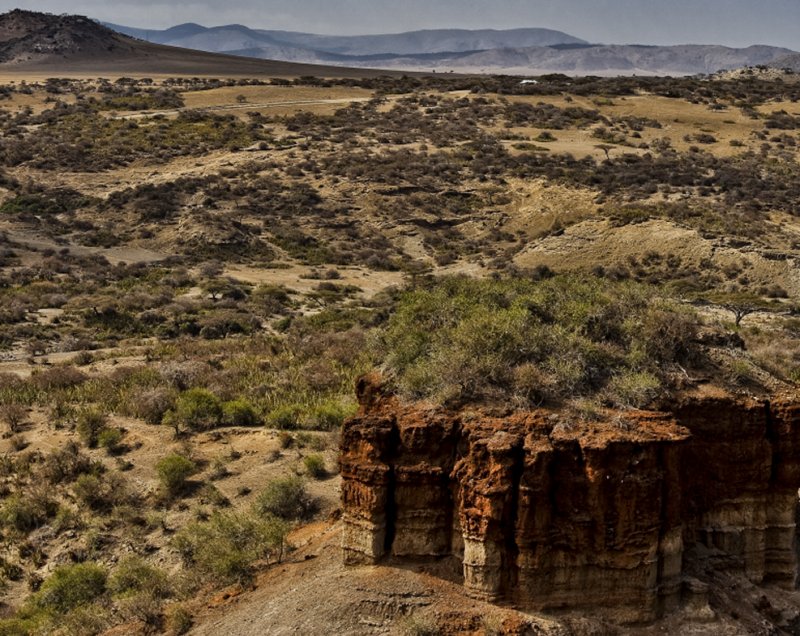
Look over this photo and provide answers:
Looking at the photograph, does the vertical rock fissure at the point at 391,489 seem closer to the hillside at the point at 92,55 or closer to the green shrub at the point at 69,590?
the green shrub at the point at 69,590

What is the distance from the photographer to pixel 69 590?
12.5 m

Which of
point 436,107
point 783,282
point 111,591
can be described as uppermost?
point 436,107

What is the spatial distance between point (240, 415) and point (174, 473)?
12.0 ft

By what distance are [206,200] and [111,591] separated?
40954mm

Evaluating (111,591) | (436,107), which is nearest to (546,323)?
(111,591)

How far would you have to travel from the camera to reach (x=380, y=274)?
42.9m

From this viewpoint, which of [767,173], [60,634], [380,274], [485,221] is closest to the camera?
[60,634]

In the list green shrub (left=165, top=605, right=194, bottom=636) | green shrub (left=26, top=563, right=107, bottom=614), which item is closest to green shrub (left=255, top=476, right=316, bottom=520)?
green shrub (left=26, top=563, right=107, bottom=614)

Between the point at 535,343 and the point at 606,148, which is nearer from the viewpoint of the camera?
the point at 535,343

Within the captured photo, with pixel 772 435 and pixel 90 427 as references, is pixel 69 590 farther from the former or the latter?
pixel 772 435

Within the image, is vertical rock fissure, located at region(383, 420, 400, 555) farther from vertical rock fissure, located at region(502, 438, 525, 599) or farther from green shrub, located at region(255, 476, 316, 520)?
green shrub, located at region(255, 476, 316, 520)

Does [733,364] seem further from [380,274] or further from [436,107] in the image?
[436,107]

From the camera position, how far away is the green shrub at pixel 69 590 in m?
12.4

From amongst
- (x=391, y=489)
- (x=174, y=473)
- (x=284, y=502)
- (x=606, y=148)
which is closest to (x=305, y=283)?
(x=174, y=473)
